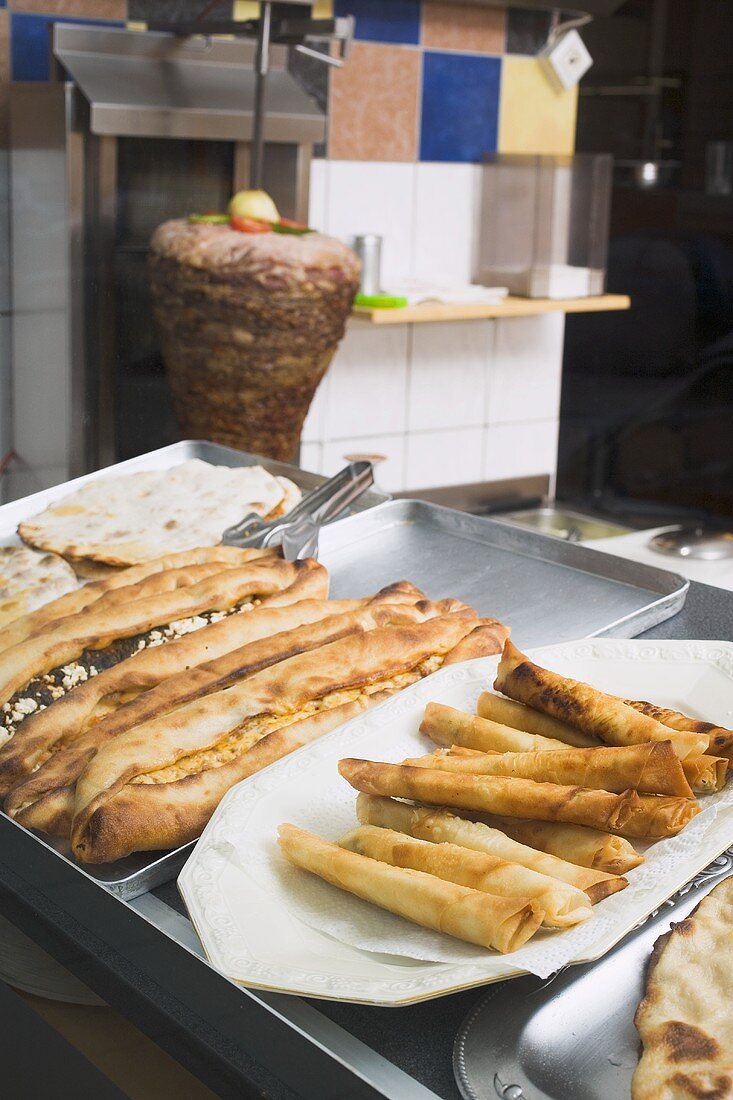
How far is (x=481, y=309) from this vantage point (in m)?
2.82

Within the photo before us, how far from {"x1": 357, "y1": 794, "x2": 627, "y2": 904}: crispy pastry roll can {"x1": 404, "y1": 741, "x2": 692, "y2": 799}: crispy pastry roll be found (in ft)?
0.09

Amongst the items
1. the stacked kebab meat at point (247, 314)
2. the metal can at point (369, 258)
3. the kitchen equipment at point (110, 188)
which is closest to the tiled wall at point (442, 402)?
the metal can at point (369, 258)

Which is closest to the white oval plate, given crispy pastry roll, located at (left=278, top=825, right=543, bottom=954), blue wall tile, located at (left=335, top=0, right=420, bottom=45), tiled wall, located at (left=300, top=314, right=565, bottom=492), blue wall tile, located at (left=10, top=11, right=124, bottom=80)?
crispy pastry roll, located at (left=278, top=825, right=543, bottom=954)

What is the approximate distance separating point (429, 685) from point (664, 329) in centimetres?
283

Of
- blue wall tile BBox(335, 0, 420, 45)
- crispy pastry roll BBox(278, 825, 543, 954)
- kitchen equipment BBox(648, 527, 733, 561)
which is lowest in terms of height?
kitchen equipment BBox(648, 527, 733, 561)

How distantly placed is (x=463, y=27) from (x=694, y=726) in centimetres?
265

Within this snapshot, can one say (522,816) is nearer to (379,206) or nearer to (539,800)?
(539,800)

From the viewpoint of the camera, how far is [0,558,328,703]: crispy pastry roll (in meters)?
0.87

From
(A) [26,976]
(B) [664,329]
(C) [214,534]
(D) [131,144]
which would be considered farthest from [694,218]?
(A) [26,976]

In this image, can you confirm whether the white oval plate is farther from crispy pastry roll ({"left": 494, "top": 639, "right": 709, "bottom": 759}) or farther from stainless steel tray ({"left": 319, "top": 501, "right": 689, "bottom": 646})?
stainless steel tray ({"left": 319, "top": 501, "right": 689, "bottom": 646})

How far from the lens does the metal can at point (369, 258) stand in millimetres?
2797

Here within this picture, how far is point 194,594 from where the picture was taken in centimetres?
97

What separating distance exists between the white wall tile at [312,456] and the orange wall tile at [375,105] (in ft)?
2.20

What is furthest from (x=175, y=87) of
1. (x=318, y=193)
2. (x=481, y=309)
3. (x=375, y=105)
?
(x=481, y=309)
